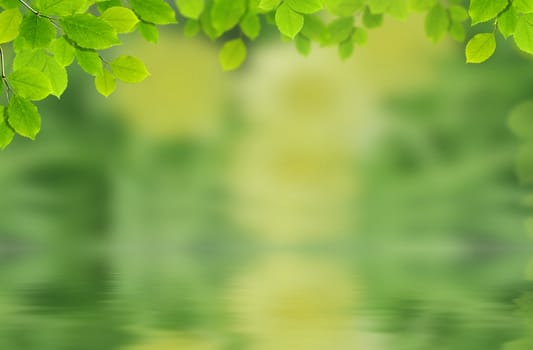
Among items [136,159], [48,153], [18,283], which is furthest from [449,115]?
[18,283]

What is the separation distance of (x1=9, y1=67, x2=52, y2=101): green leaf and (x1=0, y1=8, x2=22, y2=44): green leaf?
0.18m

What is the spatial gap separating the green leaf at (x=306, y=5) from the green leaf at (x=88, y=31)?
25.3 inches

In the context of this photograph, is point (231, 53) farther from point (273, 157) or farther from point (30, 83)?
point (273, 157)

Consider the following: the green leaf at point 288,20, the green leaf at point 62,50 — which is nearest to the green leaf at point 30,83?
the green leaf at point 62,50

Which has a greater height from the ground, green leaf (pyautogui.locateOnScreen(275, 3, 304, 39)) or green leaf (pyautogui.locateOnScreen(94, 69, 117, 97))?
green leaf (pyautogui.locateOnScreen(275, 3, 304, 39))

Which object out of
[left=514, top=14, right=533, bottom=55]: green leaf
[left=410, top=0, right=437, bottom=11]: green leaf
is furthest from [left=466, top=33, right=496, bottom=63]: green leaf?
[left=410, top=0, right=437, bottom=11]: green leaf

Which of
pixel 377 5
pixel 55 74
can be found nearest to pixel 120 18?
pixel 55 74

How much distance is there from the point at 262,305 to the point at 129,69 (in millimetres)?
3836

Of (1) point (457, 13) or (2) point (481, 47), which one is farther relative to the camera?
(1) point (457, 13)

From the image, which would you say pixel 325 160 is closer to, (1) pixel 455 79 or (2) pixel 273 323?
(1) pixel 455 79

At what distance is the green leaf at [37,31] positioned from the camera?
3004mm

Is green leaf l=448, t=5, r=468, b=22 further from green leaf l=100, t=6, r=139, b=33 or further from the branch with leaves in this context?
green leaf l=100, t=6, r=139, b=33

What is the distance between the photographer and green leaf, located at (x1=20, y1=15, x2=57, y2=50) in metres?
3.00

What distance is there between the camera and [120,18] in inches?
123
